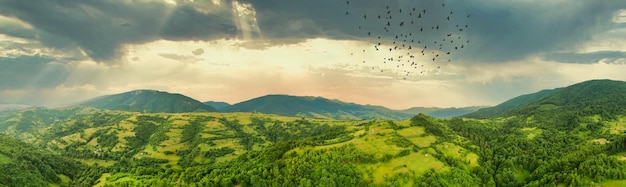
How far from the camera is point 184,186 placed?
19400 centimetres

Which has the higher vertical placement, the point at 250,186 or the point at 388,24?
the point at 388,24

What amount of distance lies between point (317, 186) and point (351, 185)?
19013mm

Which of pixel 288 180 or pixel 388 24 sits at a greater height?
pixel 388 24

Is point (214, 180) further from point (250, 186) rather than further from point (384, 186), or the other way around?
point (384, 186)

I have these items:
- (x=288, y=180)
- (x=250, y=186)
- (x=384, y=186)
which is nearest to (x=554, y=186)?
(x=384, y=186)

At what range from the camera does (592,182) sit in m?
194

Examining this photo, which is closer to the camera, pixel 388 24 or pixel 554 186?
pixel 388 24

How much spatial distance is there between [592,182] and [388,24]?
164 m

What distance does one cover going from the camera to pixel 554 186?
197375mm

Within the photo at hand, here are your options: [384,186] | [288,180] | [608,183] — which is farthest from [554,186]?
[288,180]

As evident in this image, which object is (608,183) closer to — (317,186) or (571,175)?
(571,175)

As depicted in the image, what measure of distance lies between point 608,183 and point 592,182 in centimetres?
1021

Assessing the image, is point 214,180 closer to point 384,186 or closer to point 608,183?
point 384,186

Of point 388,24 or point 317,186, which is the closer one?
point 388,24
